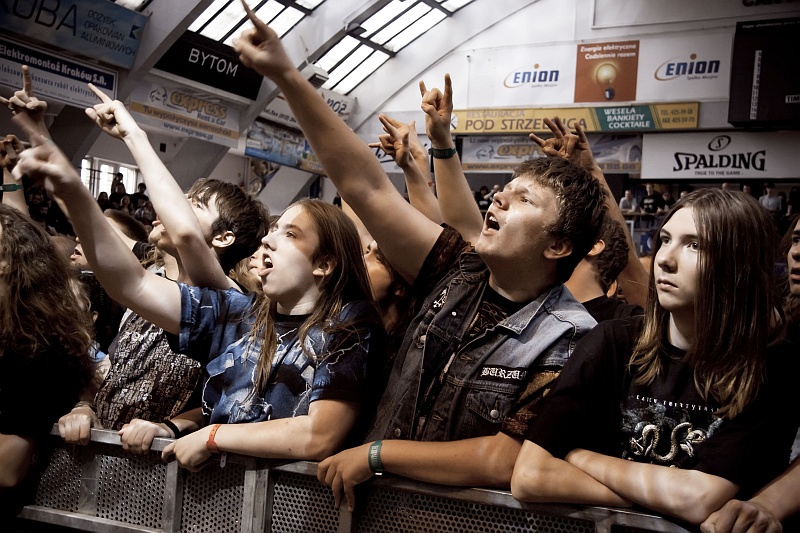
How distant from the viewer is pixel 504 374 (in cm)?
183

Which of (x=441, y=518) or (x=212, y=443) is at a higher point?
(x=212, y=443)

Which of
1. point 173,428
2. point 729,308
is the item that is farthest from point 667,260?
point 173,428

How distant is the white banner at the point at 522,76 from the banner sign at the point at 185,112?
546cm

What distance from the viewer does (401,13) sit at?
16.6m

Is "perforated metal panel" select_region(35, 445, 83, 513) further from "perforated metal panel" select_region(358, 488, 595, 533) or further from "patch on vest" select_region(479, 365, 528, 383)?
"patch on vest" select_region(479, 365, 528, 383)

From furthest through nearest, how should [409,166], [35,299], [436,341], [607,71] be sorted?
[607,71] < [409,166] < [35,299] < [436,341]

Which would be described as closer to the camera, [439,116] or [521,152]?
[439,116]

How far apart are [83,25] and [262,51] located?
9.91 meters

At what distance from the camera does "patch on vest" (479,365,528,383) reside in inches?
71.5

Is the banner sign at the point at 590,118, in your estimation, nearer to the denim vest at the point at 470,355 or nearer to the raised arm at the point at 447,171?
the raised arm at the point at 447,171

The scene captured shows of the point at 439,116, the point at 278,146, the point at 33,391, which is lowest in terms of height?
the point at 33,391

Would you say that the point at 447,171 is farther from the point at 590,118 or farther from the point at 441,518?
the point at 590,118

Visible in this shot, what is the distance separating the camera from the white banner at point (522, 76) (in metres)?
15.8

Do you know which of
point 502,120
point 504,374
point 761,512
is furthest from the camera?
point 502,120
